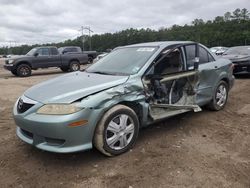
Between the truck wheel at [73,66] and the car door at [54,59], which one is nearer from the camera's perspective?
the car door at [54,59]

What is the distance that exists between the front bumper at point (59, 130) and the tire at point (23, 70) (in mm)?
12749

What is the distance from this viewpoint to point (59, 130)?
3.22 metres

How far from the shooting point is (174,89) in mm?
4738

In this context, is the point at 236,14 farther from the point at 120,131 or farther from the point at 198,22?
the point at 120,131

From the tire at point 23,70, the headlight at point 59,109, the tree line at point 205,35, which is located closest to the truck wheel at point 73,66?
the tire at point 23,70

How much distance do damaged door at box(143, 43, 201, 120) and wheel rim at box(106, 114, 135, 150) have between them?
506mm

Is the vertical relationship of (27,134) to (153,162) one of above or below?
above

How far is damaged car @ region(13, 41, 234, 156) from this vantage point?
10.9 ft

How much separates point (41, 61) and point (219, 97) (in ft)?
41.3

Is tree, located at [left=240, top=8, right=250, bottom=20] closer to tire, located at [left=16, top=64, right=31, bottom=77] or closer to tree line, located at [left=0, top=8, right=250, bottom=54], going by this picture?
tree line, located at [left=0, top=8, right=250, bottom=54]

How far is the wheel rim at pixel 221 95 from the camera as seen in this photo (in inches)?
227

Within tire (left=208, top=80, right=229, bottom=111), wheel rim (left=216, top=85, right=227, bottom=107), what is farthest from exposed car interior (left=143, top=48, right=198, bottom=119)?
wheel rim (left=216, top=85, right=227, bottom=107)

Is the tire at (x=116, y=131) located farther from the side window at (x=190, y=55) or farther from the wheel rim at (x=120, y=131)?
the side window at (x=190, y=55)

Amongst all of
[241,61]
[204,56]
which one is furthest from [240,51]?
[204,56]
